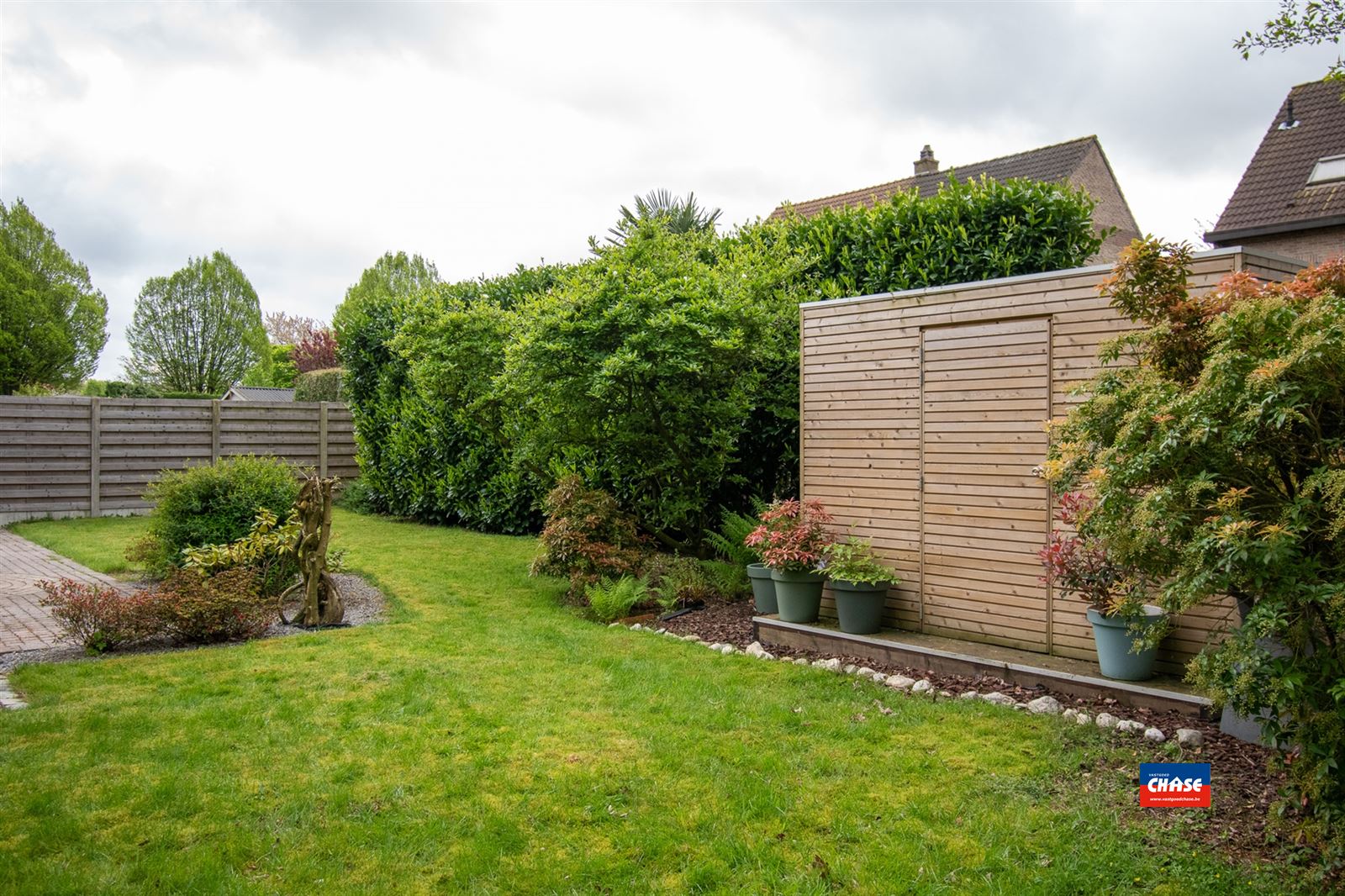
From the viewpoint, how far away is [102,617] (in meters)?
5.88

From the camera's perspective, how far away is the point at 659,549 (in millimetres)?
9016

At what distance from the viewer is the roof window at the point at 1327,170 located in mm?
15023

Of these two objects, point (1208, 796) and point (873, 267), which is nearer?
point (1208, 796)

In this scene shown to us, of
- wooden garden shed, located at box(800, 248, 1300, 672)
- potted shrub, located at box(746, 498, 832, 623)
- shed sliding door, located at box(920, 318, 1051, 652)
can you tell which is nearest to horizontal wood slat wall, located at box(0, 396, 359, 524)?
potted shrub, located at box(746, 498, 832, 623)

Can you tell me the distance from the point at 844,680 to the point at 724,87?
22.5ft

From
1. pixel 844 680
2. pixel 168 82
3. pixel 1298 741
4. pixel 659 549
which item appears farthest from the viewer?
pixel 659 549

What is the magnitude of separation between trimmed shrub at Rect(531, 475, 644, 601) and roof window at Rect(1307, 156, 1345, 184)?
1512 centimetres

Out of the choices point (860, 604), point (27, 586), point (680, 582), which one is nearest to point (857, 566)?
point (860, 604)

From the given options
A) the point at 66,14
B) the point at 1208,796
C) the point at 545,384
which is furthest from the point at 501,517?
the point at 1208,796

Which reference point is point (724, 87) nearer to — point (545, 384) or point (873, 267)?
point (873, 267)

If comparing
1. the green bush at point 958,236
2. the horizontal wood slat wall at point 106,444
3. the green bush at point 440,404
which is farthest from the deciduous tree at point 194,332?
the green bush at point 958,236

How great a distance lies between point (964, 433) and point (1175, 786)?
277 cm

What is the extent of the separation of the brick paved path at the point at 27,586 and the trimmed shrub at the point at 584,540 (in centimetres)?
379

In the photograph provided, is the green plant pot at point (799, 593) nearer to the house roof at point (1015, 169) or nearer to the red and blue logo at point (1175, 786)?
the red and blue logo at point (1175, 786)
